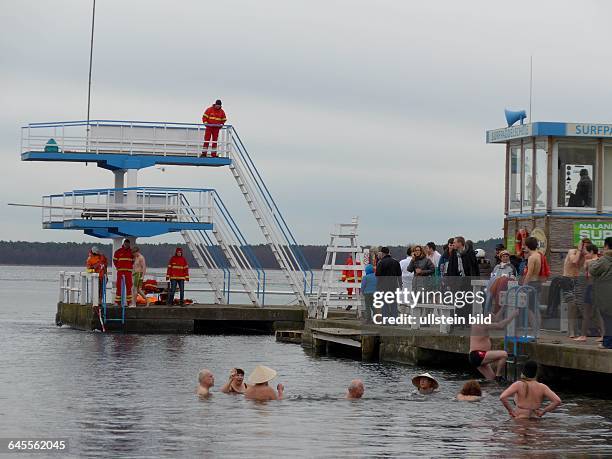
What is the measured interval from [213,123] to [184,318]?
243 inches

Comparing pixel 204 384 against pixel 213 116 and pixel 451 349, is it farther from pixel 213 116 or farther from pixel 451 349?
pixel 213 116

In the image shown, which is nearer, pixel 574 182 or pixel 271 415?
pixel 271 415

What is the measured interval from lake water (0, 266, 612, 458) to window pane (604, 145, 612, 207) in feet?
17.3

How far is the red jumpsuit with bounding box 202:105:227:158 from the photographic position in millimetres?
40938

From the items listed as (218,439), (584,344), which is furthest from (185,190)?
(218,439)

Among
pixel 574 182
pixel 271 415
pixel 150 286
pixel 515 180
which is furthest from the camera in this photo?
pixel 150 286

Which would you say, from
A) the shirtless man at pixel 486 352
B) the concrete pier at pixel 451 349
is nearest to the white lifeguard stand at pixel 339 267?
the concrete pier at pixel 451 349

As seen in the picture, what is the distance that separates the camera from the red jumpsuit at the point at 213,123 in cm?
4094

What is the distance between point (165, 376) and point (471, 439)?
953 cm

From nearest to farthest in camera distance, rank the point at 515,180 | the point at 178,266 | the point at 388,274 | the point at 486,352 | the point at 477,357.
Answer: the point at 477,357, the point at 486,352, the point at 388,274, the point at 515,180, the point at 178,266

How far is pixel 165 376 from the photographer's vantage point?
2603 centimetres

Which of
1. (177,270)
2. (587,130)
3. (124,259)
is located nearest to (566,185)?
(587,130)

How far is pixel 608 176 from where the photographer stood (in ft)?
94.3

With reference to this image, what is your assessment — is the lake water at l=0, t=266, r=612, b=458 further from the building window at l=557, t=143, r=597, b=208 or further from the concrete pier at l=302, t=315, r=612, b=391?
the building window at l=557, t=143, r=597, b=208
